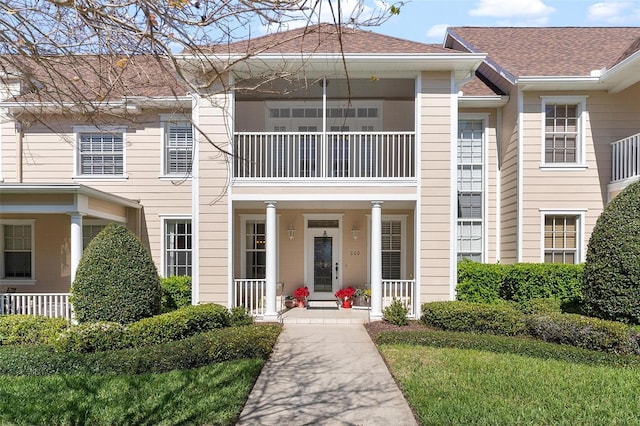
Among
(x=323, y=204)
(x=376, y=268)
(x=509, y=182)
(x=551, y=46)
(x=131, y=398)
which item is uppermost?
(x=551, y=46)

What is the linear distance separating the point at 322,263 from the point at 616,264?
745 cm

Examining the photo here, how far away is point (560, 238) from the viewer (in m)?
12.0

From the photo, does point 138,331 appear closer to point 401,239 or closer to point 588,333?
point 588,333

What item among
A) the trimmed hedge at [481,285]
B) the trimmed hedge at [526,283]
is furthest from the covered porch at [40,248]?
the trimmed hedge at [526,283]

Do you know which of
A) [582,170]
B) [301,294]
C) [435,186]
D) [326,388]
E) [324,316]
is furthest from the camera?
[301,294]

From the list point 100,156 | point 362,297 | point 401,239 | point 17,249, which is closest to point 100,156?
point 100,156

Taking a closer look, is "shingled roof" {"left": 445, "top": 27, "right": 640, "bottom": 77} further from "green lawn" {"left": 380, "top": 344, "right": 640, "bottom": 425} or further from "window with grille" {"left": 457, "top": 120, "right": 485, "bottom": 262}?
"green lawn" {"left": 380, "top": 344, "right": 640, "bottom": 425}

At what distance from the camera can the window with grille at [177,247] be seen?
12.9m

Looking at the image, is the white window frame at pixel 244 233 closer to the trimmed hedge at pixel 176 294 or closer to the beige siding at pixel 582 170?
the trimmed hedge at pixel 176 294

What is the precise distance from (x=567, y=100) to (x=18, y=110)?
1465 cm

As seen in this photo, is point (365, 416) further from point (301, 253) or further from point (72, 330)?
point (301, 253)

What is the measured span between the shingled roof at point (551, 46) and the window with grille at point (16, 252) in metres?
14.0

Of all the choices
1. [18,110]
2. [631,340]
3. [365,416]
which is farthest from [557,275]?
[18,110]

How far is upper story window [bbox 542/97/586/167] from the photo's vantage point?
1189 cm
